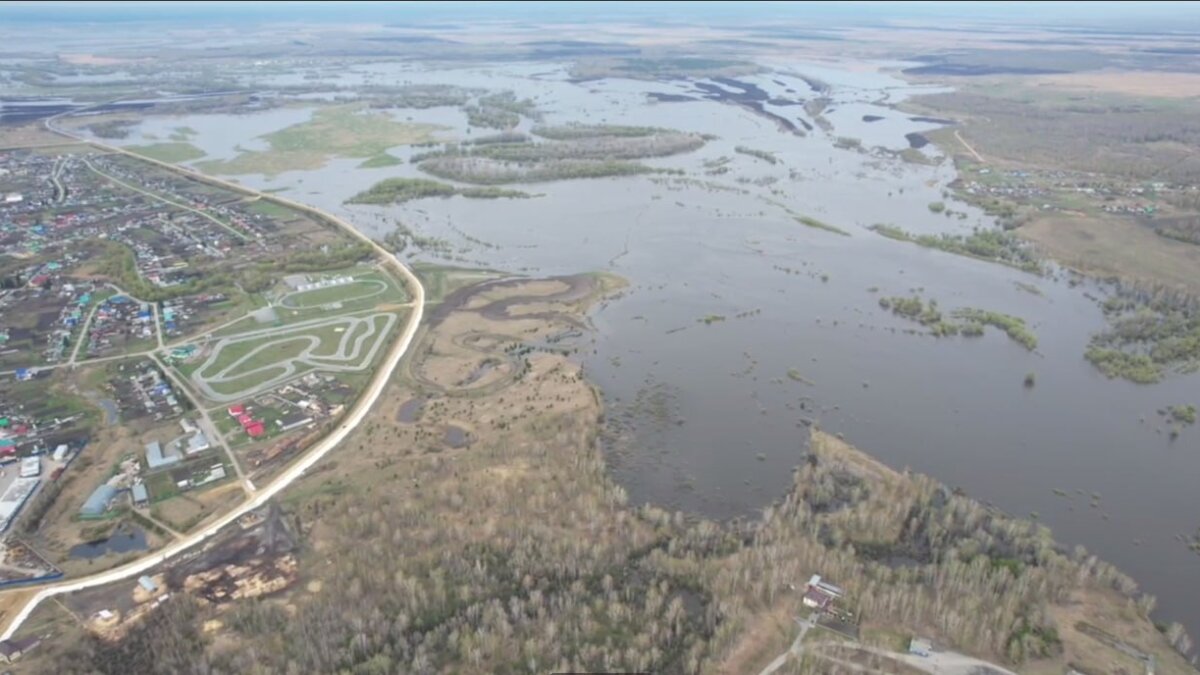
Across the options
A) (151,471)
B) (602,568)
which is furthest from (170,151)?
(602,568)

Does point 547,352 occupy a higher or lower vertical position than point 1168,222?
lower

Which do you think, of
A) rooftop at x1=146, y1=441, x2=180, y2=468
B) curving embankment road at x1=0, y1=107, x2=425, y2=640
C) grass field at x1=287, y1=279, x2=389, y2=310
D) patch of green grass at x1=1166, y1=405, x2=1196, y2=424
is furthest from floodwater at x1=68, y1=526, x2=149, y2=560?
patch of green grass at x1=1166, y1=405, x2=1196, y2=424

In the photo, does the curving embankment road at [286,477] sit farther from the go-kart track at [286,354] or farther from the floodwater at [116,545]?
Answer: the go-kart track at [286,354]

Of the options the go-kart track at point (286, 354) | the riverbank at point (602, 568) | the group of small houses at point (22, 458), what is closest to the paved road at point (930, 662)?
the riverbank at point (602, 568)

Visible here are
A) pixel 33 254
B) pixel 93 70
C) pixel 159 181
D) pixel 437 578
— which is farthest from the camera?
pixel 93 70

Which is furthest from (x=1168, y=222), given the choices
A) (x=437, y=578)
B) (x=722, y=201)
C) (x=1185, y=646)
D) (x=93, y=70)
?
(x=93, y=70)

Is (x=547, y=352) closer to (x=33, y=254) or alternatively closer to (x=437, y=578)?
(x=437, y=578)
